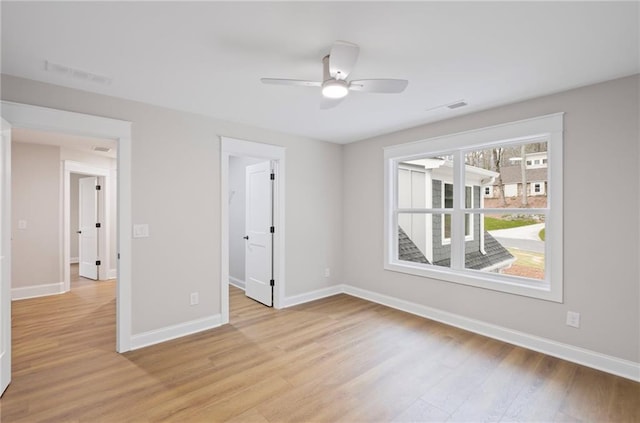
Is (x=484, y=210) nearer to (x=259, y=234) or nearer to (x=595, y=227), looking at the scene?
(x=595, y=227)

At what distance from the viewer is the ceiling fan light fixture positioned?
2.00m

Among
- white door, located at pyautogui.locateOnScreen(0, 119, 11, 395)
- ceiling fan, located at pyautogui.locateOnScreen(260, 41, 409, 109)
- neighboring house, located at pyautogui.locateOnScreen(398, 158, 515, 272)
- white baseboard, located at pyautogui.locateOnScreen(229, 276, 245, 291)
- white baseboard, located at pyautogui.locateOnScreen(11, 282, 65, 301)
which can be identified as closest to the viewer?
ceiling fan, located at pyautogui.locateOnScreen(260, 41, 409, 109)

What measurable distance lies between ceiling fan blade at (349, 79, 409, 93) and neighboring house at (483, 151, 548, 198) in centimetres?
194

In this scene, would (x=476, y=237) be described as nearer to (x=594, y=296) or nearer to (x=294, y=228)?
(x=594, y=296)

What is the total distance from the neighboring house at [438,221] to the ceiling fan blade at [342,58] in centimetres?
232

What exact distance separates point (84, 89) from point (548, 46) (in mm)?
3737

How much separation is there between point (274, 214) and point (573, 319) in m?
3.45

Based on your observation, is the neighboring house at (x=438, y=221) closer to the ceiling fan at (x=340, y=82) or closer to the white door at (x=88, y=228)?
the ceiling fan at (x=340, y=82)

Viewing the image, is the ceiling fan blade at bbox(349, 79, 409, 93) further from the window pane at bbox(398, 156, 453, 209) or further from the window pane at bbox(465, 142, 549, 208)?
the window pane at bbox(398, 156, 453, 209)

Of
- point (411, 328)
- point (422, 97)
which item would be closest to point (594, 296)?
point (411, 328)

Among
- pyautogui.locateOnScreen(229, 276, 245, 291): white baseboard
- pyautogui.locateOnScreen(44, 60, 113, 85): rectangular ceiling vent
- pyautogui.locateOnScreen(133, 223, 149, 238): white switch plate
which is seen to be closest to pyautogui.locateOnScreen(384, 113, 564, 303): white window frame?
pyautogui.locateOnScreen(229, 276, 245, 291): white baseboard

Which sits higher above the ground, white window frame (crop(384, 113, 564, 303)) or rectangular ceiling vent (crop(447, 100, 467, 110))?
rectangular ceiling vent (crop(447, 100, 467, 110))

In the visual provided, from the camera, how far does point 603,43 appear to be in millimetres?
1927

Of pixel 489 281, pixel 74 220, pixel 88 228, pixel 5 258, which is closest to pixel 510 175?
pixel 489 281
